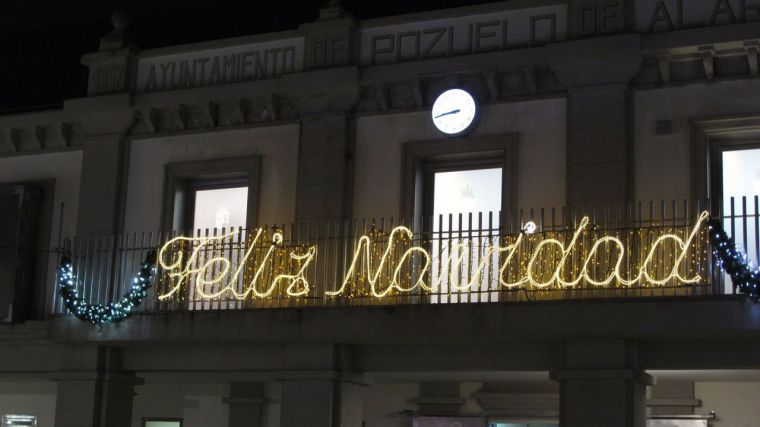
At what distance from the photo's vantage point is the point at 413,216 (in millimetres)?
18312

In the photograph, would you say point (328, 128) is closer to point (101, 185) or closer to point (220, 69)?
point (220, 69)

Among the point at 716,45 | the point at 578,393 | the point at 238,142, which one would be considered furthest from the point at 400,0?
the point at 578,393

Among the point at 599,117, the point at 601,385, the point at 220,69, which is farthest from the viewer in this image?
the point at 220,69

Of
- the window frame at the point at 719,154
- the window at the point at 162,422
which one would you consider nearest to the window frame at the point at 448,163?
the window frame at the point at 719,154

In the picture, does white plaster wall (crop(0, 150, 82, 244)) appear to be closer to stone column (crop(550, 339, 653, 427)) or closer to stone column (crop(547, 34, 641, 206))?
stone column (crop(547, 34, 641, 206))

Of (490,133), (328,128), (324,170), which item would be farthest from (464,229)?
(328,128)

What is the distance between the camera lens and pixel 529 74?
58.0ft

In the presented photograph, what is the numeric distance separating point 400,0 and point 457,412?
684 cm

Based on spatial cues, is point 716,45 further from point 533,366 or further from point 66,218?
point 66,218

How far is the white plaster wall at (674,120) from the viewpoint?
Answer: 1672 cm

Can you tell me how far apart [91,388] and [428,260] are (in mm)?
5787

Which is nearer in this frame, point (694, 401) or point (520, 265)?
point (520, 265)

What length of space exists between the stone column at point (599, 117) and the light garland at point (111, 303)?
6.32m

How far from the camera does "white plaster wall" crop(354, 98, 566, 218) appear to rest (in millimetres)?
17578
